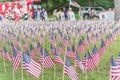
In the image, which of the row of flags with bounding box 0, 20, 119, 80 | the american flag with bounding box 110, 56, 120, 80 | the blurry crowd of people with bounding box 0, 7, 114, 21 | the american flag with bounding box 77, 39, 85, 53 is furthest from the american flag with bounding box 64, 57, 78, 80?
the blurry crowd of people with bounding box 0, 7, 114, 21

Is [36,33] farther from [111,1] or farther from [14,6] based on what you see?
[111,1]

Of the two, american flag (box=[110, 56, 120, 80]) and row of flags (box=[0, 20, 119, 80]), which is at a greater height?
american flag (box=[110, 56, 120, 80])

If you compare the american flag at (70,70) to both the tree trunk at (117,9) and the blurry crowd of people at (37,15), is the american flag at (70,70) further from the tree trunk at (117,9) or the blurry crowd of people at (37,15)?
the blurry crowd of people at (37,15)

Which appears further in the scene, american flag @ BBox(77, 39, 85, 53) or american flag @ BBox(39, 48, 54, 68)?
american flag @ BBox(77, 39, 85, 53)

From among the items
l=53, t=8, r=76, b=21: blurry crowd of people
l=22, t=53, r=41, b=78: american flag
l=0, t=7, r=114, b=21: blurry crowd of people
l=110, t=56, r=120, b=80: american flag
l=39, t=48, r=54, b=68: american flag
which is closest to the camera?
l=110, t=56, r=120, b=80: american flag

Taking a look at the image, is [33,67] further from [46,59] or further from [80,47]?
[80,47]

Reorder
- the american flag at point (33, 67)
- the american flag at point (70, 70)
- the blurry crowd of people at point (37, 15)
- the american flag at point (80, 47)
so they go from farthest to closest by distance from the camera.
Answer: the blurry crowd of people at point (37, 15) → the american flag at point (80, 47) → the american flag at point (33, 67) → the american flag at point (70, 70)

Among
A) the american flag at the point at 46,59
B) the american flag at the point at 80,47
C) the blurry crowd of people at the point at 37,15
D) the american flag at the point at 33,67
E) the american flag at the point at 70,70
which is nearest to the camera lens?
the american flag at the point at 70,70

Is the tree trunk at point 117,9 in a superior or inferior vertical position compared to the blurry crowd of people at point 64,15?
superior

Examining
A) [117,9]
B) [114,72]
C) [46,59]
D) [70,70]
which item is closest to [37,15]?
[117,9]

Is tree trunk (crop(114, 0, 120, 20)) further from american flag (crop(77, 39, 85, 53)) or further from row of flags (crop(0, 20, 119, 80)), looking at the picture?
american flag (crop(77, 39, 85, 53))

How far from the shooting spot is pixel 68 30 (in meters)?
20.6

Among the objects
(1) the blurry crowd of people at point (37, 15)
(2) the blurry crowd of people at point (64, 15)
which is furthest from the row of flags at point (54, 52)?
(1) the blurry crowd of people at point (37, 15)

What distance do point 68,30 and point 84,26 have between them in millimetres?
2084
